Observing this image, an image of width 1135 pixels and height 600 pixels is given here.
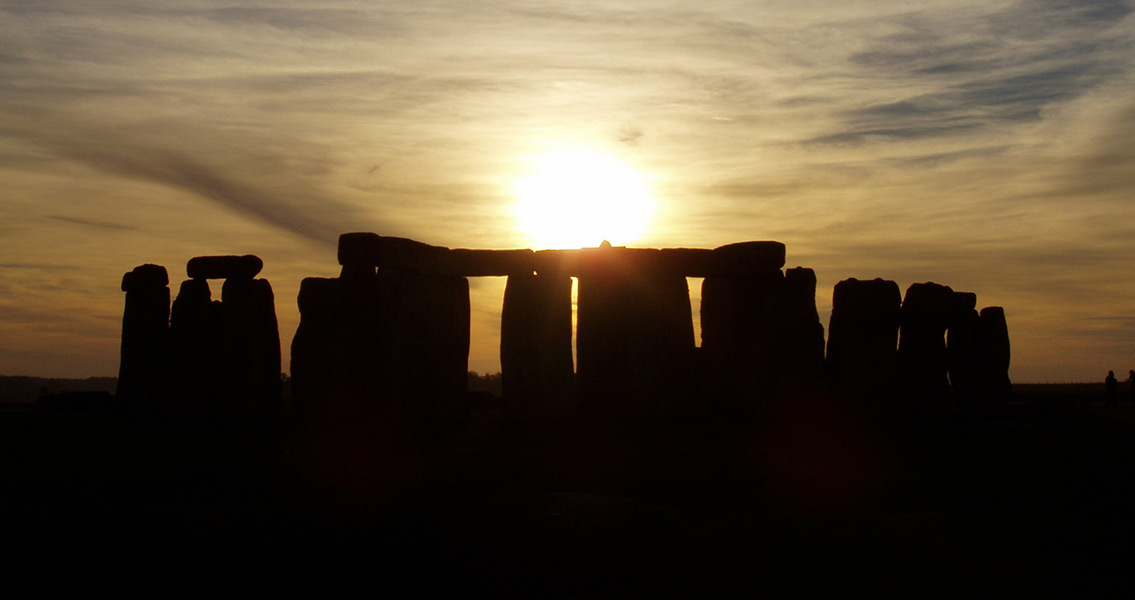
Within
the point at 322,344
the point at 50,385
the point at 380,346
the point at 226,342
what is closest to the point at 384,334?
the point at 380,346

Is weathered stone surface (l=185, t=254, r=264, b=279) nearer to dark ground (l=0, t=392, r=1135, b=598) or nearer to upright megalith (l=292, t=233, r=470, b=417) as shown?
upright megalith (l=292, t=233, r=470, b=417)

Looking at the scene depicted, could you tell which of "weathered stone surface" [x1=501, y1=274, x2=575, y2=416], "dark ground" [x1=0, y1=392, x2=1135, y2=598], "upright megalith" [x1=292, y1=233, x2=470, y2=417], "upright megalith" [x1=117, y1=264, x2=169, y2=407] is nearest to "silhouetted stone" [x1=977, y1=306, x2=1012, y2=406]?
"dark ground" [x1=0, y1=392, x2=1135, y2=598]

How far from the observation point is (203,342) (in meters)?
20.1

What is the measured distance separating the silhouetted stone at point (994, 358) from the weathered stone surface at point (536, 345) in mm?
8758

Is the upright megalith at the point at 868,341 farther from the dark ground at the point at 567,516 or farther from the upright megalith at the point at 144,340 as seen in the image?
the upright megalith at the point at 144,340

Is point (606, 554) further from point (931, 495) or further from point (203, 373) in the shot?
point (203, 373)

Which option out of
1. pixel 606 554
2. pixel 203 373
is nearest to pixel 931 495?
pixel 606 554

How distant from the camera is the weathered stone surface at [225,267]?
19906 mm

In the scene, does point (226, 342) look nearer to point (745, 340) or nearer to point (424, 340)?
point (424, 340)

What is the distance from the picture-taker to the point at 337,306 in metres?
18.1

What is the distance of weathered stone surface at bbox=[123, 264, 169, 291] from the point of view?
20.6 metres

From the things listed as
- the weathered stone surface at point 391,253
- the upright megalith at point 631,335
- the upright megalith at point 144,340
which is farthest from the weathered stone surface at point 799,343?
the upright megalith at point 144,340

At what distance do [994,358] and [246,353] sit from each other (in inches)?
593

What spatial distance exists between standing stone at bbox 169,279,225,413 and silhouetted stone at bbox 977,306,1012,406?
15260 mm
